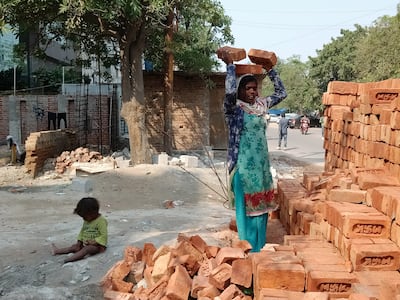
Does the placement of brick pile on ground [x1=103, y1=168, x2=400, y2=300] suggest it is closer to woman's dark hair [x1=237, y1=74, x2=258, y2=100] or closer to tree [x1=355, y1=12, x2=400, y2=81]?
woman's dark hair [x1=237, y1=74, x2=258, y2=100]

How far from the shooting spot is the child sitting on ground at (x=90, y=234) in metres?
4.47

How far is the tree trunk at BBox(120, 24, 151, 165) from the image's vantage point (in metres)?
11.8

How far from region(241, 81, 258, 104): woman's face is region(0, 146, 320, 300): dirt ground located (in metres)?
1.56

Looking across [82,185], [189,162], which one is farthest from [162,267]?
[189,162]

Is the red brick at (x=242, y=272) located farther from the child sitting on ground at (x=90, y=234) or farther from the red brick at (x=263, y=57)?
the child sitting on ground at (x=90, y=234)

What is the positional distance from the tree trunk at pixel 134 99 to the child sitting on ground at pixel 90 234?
7.15 meters

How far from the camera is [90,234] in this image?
4574mm

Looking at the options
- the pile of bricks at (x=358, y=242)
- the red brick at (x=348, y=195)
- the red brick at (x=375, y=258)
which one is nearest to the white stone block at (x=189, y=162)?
the pile of bricks at (x=358, y=242)

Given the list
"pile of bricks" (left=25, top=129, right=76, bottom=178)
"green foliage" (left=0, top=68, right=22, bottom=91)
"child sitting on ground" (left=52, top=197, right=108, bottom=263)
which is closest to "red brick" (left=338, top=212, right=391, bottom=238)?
"child sitting on ground" (left=52, top=197, right=108, bottom=263)

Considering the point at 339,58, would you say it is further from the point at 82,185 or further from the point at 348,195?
the point at 348,195

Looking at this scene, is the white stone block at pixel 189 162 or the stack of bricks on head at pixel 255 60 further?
the white stone block at pixel 189 162

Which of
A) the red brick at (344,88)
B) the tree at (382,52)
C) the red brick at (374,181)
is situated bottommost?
the red brick at (374,181)

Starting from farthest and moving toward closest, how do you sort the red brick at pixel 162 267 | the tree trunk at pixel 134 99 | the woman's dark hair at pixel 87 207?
the tree trunk at pixel 134 99
the woman's dark hair at pixel 87 207
the red brick at pixel 162 267

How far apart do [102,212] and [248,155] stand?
15.0 ft
